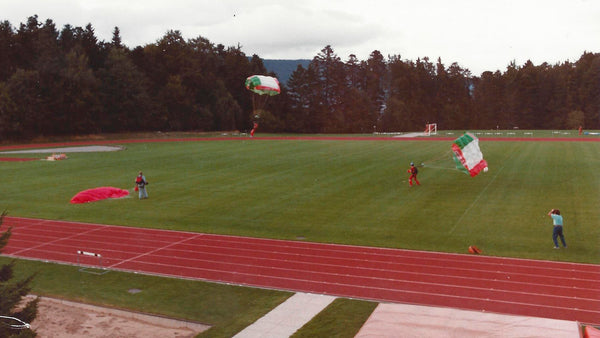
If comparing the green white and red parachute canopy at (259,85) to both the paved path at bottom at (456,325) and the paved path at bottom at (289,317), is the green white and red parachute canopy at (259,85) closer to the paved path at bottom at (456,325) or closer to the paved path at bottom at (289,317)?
the paved path at bottom at (289,317)

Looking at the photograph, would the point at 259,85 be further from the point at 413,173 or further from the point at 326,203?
the point at 326,203

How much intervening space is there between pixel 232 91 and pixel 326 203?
291 ft

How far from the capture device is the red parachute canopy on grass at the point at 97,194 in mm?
27547

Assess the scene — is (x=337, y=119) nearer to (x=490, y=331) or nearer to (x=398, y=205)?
(x=398, y=205)

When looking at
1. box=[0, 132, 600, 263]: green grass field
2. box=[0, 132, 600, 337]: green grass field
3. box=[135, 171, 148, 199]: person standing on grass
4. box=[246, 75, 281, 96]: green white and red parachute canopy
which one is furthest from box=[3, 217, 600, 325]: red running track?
box=[246, 75, 281, 96]: green white and red parachute canopy

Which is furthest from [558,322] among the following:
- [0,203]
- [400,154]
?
[400,154]

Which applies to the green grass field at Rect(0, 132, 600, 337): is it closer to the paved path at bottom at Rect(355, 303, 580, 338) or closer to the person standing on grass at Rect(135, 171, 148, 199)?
the person standing on grass at Rect(135, 171, 148, 199)

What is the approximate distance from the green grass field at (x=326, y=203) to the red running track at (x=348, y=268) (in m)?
0.96

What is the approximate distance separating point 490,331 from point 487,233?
33.1 feet

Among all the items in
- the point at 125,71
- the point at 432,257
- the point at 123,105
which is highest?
the point at 125,71

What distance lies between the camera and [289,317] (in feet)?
39.5

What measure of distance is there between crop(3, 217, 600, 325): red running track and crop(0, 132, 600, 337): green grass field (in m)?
0.96

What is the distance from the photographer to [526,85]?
114000 mm

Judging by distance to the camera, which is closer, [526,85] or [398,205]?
[398,205]
